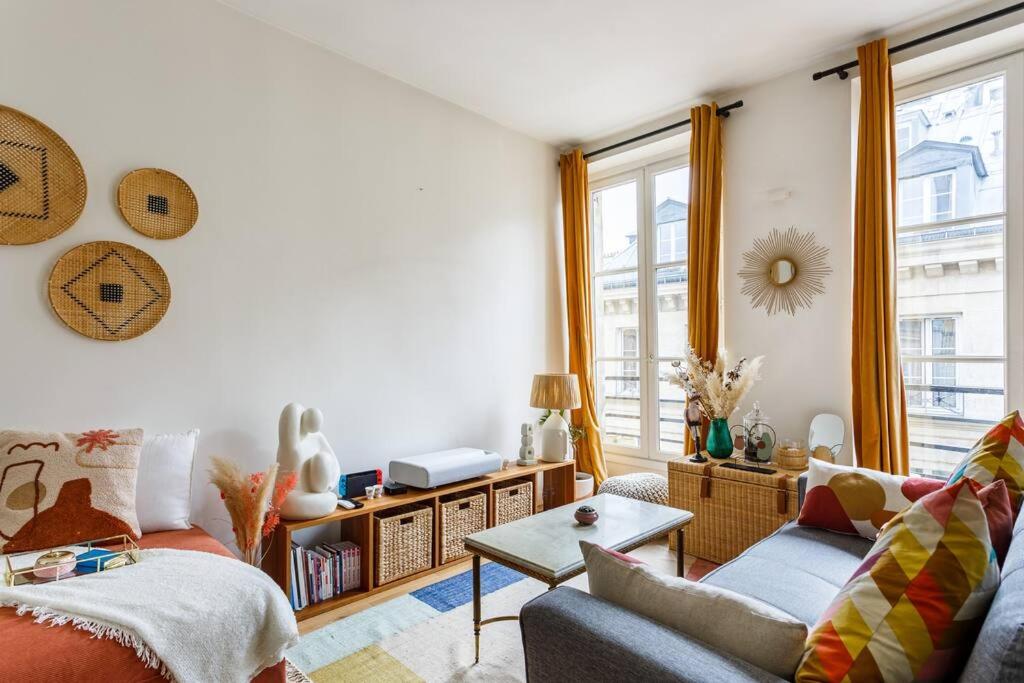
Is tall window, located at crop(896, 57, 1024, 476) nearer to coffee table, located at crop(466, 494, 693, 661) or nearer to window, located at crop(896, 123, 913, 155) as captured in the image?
window, located at crop(896, 123, 913, 155)

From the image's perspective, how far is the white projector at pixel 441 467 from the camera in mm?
2889

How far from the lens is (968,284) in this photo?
2.76m

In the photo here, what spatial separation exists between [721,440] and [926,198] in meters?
1.66

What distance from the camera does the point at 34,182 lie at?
6.75 ft

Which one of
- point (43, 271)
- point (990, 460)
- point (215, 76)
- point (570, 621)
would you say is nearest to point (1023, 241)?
point (990, 460)

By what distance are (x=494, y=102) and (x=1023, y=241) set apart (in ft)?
9.51

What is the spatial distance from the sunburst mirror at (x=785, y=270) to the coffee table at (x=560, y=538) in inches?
61.4

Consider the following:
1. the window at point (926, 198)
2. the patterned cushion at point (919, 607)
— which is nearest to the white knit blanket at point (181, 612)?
the patterned cushion at point (919, 607)

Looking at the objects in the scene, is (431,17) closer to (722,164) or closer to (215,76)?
(215,76)

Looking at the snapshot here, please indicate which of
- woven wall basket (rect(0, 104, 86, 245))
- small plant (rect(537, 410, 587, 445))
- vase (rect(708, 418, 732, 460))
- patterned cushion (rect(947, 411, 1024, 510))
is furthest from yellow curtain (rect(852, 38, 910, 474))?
woven wall basket (rect(0, 104, 86, 245))

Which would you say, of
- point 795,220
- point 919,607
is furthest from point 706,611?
point 795,220

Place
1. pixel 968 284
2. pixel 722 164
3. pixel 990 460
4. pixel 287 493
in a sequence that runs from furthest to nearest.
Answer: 1. pixel 722 164
2. pixel 968 284
3. pixel 287 493
4. pixel 990 460

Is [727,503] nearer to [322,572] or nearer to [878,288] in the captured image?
[878,288]

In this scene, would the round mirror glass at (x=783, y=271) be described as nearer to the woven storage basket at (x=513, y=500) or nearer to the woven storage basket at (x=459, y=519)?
the woven storage basket at (x=513, y=500)
